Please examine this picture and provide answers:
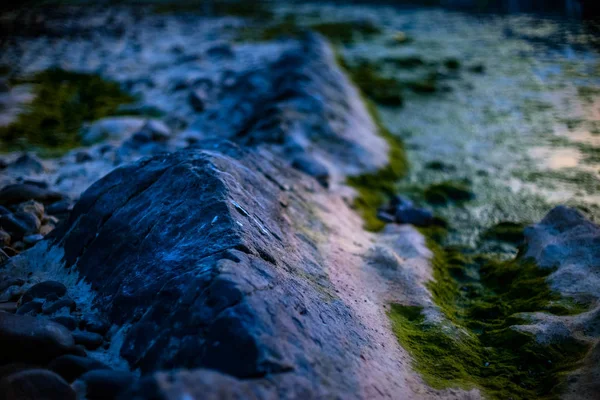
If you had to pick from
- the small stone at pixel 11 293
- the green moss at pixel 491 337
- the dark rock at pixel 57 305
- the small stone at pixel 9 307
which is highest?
the dark rock at pixel 57 305

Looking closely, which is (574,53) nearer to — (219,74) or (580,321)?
(219,74)

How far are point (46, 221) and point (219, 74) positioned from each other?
7.95 m

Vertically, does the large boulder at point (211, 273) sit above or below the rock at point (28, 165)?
above

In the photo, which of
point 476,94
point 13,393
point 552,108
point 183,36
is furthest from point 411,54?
point 13,393

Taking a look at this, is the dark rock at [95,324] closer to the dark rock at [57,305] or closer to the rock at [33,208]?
the dark rock at [57,305]

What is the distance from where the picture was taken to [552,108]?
11.4 metres

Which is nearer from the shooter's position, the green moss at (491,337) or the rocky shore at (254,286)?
the rocky shore at (254,286)

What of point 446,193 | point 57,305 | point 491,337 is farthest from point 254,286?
point 446,193

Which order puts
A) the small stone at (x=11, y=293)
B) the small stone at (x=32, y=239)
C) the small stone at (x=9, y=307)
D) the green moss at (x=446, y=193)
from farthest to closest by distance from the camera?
1. the green moss at (x=446, y=193)
2. the small stone at (x=32, y=239)
3. the small stone at (x=11, y=293)
4. the small stone at (x=9, y=307)

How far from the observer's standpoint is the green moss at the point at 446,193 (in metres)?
7.93

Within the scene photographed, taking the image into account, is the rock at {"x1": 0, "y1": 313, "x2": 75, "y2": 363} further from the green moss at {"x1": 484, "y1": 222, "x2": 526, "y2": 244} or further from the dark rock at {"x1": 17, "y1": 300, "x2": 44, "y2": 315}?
the green moss at {"x1": 484, "y1": 222, "x2": 526, "y2": 244}

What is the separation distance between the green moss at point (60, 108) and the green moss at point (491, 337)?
687 centimetres

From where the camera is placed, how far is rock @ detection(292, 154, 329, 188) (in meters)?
7.24

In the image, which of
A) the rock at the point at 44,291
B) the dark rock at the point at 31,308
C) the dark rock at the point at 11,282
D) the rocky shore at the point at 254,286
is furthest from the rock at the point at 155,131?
the dark rock at the point at 31,308
